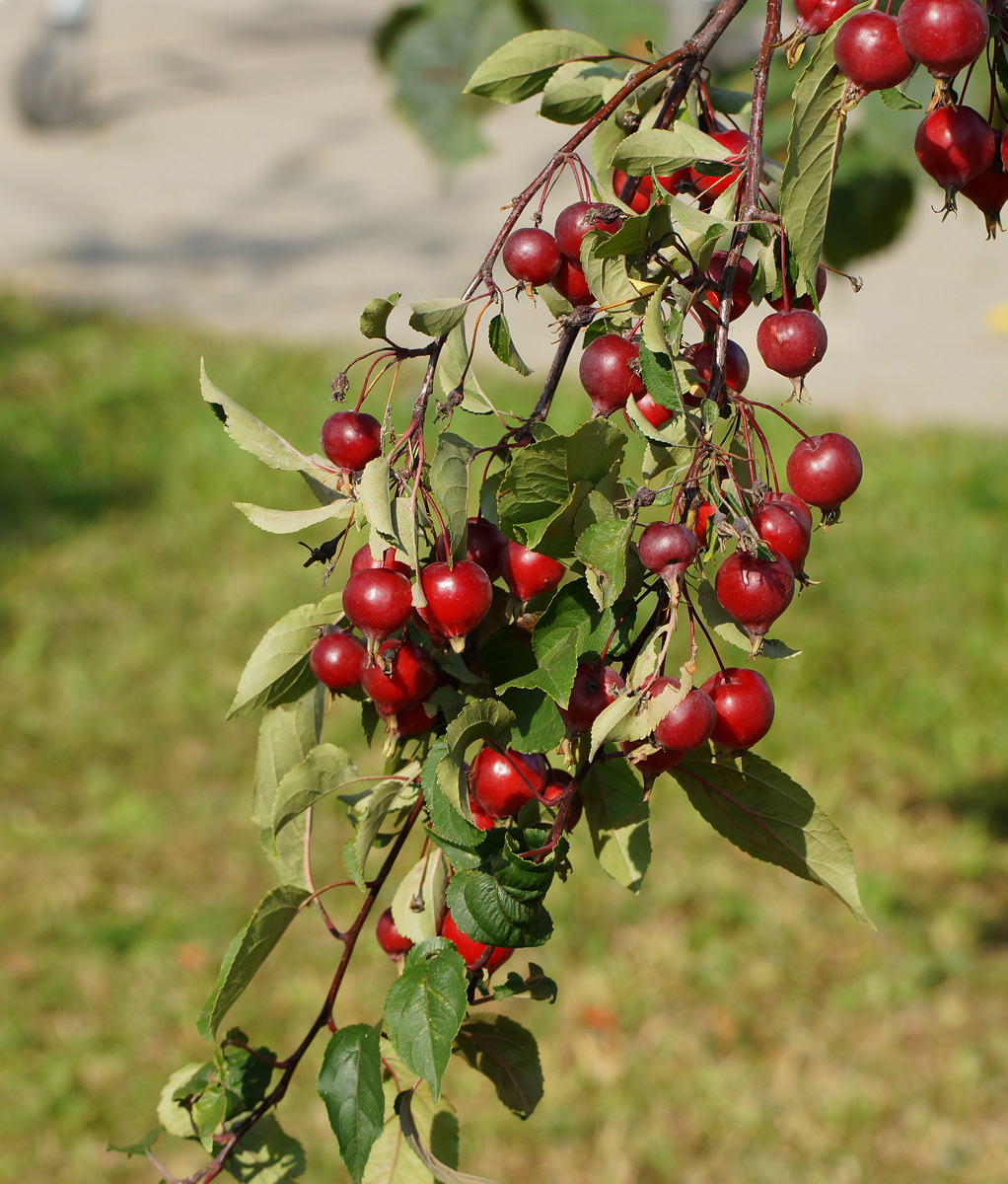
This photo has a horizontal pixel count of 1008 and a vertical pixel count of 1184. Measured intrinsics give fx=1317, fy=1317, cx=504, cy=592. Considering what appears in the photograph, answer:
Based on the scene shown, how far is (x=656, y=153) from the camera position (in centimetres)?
79

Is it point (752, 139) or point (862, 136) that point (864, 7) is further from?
point (862, 136)

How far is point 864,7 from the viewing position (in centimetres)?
73

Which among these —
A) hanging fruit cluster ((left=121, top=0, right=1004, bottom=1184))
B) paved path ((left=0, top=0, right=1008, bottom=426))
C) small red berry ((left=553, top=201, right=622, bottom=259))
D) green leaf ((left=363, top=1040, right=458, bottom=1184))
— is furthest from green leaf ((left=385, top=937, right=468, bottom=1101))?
paved path ((left=0, top=0, right=1008, bottom=426))

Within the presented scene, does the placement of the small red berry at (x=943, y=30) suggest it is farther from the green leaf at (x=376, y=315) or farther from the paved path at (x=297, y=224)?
the paved path at (x=297, y=224)

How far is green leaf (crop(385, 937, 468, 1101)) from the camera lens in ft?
2.41

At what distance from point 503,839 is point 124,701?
107 inches

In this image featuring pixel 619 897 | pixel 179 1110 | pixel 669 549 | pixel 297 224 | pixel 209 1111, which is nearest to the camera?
pixel 669 549

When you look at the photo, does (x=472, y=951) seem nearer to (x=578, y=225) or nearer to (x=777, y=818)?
(x=777, y=818)

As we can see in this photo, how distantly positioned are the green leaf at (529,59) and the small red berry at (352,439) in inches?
13.1

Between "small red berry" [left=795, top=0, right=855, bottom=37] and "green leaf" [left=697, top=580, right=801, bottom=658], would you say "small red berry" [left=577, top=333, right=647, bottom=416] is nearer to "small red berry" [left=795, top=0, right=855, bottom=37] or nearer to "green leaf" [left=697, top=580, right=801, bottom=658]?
"green leaf" [left=697, top=580, right=801, bottom=658]

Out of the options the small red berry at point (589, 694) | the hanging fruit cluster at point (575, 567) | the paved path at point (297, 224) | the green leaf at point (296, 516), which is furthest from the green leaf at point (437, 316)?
the paved path at point (297, 224)

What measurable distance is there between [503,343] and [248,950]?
16.5 inches

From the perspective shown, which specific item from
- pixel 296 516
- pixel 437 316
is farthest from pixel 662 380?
pixel 296 516

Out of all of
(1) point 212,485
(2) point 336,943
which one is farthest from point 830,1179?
(1) point 212,485
